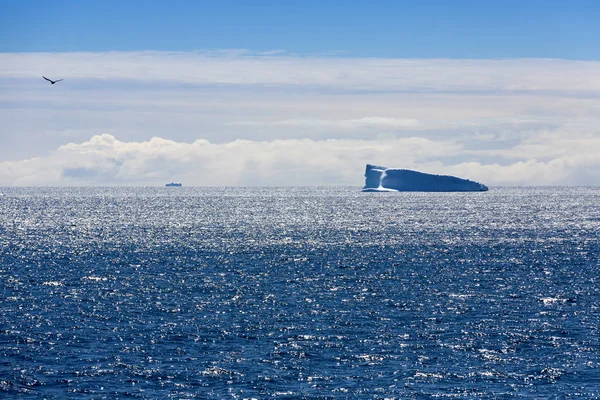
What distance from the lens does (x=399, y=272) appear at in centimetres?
9488

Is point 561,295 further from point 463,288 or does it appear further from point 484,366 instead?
point 484,366

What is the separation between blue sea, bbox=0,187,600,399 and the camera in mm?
46000

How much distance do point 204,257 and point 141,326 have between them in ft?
169

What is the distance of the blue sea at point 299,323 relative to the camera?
46.0 m

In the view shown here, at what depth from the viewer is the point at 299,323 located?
6222cm

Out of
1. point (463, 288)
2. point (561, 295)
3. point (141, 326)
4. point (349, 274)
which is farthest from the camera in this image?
point (349, 274)

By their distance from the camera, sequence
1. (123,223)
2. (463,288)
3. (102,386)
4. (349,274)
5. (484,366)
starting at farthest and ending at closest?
(123,223), (349,274), (463,288), (484,366), (102,386)

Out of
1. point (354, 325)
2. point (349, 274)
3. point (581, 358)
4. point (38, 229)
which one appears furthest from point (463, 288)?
point (38, 229)

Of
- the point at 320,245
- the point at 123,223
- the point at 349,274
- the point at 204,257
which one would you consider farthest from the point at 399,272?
the point at 123,223

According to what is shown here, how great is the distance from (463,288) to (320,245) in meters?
53.4

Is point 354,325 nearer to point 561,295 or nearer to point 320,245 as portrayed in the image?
point 561,295

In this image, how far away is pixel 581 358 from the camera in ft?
A: 168

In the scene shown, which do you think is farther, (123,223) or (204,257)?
(123,223)

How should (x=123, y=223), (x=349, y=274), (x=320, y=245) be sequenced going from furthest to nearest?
1. (x=123, y=223)
2. (x=320, y=245)
3. (x=349, y=274)
